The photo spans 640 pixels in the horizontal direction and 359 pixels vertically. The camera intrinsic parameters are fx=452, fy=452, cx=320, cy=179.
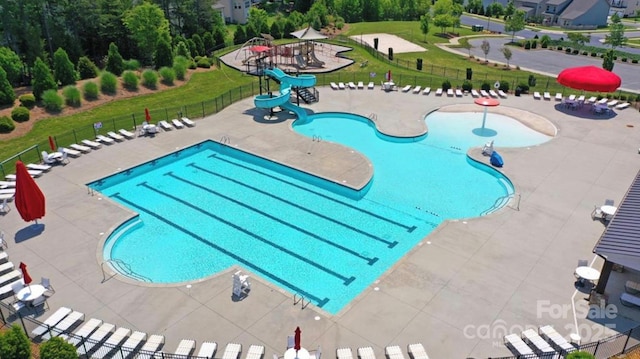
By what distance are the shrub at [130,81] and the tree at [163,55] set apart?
5132 mm

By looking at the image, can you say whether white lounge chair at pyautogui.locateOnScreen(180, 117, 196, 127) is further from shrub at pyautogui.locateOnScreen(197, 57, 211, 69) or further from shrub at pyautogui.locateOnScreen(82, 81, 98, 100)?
shrub at pyautogui.locateOnScreen(197, 57, 211, 69)

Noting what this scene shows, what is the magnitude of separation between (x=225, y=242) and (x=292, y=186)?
20.1 ft

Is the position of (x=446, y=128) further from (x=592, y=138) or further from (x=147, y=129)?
(x=147, y=129)

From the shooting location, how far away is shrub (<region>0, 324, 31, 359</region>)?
13.0 metres

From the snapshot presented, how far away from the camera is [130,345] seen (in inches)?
561

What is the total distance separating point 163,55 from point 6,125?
17608 mm

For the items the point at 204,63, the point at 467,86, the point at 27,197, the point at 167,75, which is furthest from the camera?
the point at 204,63

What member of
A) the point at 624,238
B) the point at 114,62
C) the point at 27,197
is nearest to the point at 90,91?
the point at 114,62

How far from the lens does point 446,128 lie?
3356 cm

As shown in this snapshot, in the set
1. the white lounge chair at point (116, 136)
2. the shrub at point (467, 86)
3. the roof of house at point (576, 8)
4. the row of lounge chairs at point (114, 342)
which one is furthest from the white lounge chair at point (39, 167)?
the roof of house at point (576, 8)

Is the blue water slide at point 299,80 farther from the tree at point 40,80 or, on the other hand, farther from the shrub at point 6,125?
the shrub at point 6,125

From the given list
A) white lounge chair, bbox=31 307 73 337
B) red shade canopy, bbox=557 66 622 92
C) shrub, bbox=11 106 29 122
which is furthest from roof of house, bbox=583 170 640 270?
shrub, bbox=11 106 29 122

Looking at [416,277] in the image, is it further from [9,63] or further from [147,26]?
[147,26]

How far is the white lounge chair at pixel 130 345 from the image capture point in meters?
14.1
